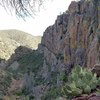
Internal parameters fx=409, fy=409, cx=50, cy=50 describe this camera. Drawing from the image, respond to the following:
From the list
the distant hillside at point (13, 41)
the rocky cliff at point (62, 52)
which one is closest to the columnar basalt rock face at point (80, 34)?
the rocky cliff at point (62, 52)

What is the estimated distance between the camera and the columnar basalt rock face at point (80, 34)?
43031 millimetres

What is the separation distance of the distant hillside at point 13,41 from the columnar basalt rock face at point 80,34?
1499 inches

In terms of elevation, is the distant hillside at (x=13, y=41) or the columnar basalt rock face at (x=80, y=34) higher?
the distant hillside at (x=13, y=41)

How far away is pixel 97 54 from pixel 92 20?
28.5 ft

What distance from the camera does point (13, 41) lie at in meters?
124

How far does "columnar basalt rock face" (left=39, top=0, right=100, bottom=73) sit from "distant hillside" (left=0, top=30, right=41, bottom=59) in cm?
3809

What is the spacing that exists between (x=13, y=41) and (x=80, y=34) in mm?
72410

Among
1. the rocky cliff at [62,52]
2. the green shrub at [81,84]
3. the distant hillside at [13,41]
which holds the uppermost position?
the distant hillside at [13,41]

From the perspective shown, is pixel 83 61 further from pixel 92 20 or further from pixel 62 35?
pixel 62 35

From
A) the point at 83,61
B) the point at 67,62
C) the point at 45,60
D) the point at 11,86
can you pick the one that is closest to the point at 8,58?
the point at 45,60

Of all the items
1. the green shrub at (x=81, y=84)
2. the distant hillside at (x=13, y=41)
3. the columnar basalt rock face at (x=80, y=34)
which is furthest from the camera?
the distant hillside at (x=13, y=41)

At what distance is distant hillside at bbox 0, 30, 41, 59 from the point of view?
10907 cm

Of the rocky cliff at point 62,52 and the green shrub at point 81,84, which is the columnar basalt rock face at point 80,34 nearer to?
the rocky cliff at point 62,52

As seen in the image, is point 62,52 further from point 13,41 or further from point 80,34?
point 13,41
